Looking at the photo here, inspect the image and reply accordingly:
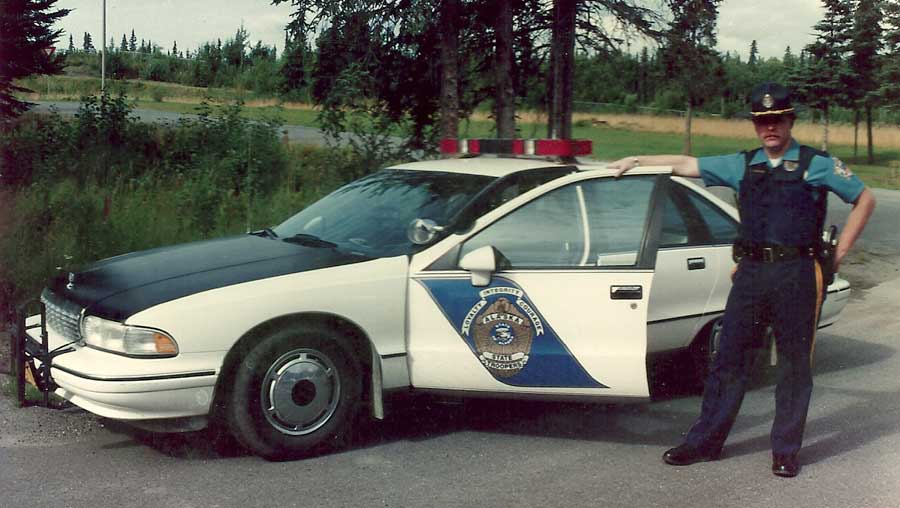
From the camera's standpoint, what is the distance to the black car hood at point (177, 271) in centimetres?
479

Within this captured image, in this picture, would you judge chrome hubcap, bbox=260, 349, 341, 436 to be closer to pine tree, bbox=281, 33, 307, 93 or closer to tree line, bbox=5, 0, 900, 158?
tree line, bbox=5, 0, 900, 158

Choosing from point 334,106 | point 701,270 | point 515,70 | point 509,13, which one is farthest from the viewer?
point 515,70

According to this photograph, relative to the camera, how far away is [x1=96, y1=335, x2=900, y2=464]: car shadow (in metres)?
5.23

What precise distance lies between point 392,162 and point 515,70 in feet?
9.16

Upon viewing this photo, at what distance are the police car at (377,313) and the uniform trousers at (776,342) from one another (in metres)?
0.39

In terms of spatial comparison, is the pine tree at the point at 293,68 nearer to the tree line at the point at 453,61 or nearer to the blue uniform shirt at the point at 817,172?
the tree line at the point at 453,61

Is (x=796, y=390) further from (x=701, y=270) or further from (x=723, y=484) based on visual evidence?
(x=701, y=270)

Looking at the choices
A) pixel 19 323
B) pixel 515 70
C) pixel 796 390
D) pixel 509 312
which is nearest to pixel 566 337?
pixel 509 312

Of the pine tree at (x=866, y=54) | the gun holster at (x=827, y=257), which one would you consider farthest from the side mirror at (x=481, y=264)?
the pine tree at (x=866, y=54)

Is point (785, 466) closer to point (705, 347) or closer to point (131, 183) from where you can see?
point (705, 347)

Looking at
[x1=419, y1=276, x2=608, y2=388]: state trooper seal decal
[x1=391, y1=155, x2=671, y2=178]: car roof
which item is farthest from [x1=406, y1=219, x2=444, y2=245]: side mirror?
[x1=391, y1=155, x2=671, y2=178]: car roof

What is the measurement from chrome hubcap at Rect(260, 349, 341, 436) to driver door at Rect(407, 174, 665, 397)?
1.47 ft

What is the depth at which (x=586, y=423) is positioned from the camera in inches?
226

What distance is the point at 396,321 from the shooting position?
5109 millimetres
